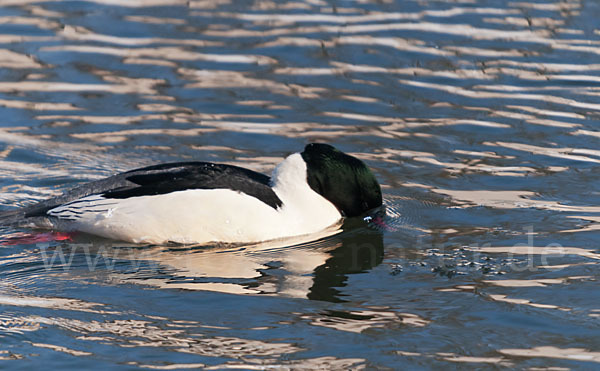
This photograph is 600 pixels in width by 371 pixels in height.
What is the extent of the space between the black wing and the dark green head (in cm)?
45

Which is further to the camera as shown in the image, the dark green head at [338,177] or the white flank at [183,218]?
the dark green head at [338,177]

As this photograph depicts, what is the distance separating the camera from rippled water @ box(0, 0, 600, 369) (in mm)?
5734

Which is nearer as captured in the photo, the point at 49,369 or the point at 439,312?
the point at 49,369

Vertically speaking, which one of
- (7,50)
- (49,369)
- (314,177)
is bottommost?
(49,369)

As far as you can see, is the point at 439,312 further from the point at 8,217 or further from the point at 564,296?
the point at 8,217

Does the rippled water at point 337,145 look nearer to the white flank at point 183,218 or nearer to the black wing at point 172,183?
the white flank at point 183,218

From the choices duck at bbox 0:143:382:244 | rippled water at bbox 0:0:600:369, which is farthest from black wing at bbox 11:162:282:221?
rippled water at bbox 0:0:600:369

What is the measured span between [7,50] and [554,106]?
23.6 ft

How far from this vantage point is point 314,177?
25.8 ft

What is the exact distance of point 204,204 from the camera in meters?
7.32

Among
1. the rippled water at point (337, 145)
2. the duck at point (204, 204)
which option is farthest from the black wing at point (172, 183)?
the rippled water at point (337, 145)

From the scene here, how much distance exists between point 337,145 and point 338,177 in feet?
7.08

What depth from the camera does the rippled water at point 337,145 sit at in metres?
5.73

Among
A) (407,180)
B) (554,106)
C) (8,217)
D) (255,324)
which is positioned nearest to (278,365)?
(255,324)
